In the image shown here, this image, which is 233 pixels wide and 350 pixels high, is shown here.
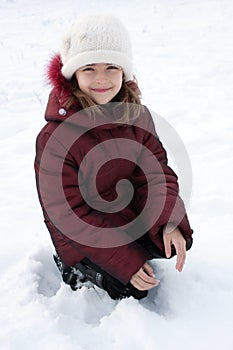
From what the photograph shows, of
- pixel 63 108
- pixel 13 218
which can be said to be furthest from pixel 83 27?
pixel 13 218

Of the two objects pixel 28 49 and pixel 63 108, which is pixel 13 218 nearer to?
pixel 63 108

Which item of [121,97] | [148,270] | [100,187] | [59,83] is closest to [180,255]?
[148,270]

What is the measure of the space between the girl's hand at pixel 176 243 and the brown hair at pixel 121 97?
0.54 meters

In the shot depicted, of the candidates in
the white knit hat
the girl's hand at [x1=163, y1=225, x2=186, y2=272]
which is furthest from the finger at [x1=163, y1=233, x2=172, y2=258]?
the white knit hat

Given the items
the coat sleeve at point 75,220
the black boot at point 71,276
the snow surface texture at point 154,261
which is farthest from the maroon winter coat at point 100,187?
the snow surface texture at point 154,261

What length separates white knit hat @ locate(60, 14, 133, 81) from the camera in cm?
161

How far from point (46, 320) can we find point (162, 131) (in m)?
2.11

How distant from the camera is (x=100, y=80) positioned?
1714 mm

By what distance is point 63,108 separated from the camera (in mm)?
1698

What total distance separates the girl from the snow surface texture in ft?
0.48

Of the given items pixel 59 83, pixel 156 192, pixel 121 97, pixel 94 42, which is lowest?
pixel 156 192

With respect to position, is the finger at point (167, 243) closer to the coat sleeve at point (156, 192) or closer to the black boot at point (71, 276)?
the coat sleeve at point (156, 192)

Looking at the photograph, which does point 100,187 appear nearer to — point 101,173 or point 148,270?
point 101,173

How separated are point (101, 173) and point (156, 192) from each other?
0.90ft
